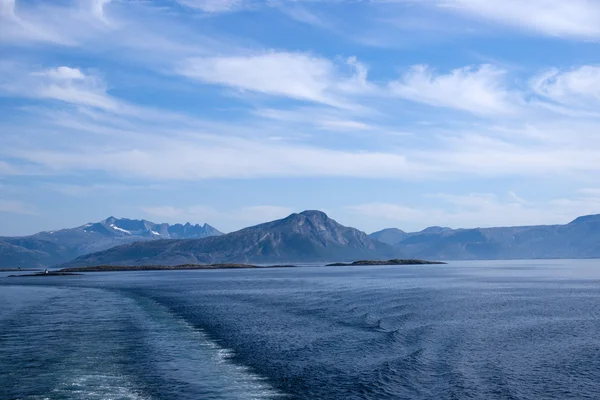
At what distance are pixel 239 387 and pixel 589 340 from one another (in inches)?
1236

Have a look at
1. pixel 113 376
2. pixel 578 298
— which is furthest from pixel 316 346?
pixel 578 298

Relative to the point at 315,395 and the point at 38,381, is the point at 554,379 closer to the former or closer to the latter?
the point at 315,395

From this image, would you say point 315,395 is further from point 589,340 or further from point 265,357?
point 589,340

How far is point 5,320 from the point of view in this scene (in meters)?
63.2

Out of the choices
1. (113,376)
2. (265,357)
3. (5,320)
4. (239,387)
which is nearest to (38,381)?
(113,376)

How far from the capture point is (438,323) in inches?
2296

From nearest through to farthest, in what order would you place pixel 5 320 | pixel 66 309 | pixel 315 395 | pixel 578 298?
pixel 315 395, pixel 5 320, pixel 66 309, pixel 578 298

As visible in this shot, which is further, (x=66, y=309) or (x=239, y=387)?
(x=66, y=309)

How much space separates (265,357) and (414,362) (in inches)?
422

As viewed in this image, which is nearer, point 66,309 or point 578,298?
point 66,309

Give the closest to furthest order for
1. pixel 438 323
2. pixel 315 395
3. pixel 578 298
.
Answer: pixel 315 395
pixel 438 323
pixel 578 298

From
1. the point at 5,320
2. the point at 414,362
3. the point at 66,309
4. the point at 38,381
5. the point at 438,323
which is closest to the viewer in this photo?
the point at 38,381

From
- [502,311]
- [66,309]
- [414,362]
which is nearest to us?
[414,362]

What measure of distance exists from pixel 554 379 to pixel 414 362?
8966 millimetres
